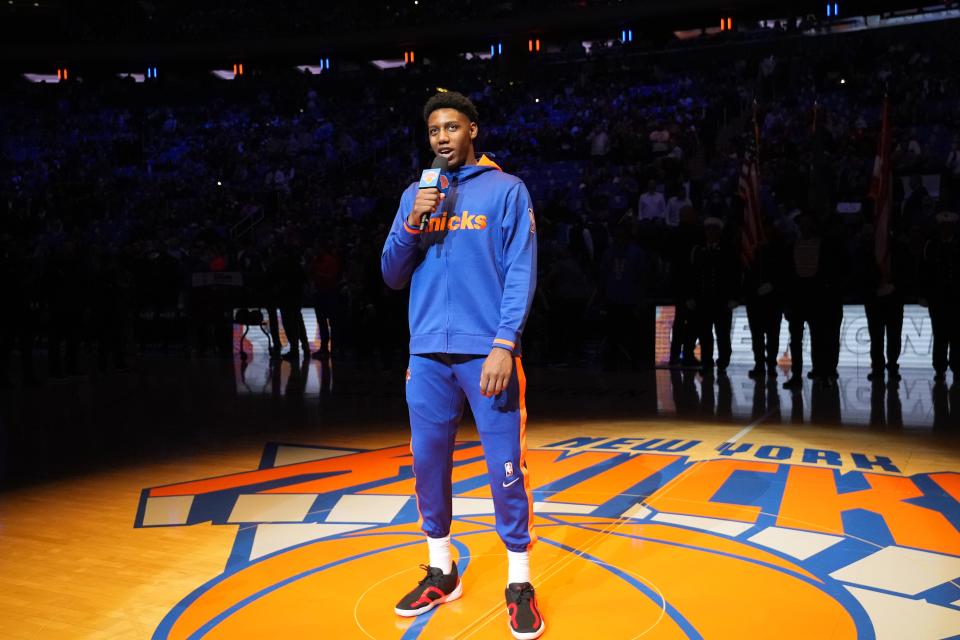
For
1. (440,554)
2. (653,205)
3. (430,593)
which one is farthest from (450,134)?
(653,205)

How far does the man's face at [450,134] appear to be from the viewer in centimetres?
281

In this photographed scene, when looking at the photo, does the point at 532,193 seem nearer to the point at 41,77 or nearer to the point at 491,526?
the point at 491,526

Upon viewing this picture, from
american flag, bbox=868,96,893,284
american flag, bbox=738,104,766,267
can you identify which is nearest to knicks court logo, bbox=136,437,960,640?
american flag, bbox=868,96,893,284

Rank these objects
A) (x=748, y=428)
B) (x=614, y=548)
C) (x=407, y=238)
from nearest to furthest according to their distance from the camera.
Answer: (x=407, y=238) → (x=614, y=548) → (x=748, y=428)

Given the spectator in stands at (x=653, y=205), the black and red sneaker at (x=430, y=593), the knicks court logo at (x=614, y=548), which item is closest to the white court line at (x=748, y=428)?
the knicks court logo at (x=614, y=548)

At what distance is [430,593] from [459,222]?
4.07ft

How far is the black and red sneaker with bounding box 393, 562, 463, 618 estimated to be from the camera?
9.23ft

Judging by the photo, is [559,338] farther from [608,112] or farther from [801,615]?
[608,112]

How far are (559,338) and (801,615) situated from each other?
890 cm

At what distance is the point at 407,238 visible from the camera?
2766 millimetres

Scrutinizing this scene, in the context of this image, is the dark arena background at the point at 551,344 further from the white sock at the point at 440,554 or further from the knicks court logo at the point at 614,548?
the white sock at the point at 440,554

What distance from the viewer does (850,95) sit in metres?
19.2

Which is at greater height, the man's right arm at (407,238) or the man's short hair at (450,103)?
the man's short hair at (450,103)

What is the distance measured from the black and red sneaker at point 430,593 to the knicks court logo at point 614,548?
33 mm
